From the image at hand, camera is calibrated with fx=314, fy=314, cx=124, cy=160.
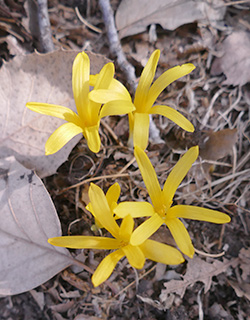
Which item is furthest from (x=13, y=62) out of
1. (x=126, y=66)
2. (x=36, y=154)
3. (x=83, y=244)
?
(x=83, y=244)

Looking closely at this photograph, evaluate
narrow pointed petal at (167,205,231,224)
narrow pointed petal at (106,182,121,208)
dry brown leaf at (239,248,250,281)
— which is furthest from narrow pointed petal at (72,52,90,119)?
dry brown leaf at (239,248,250,281)

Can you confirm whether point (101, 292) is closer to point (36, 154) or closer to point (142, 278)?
point (142, 278)

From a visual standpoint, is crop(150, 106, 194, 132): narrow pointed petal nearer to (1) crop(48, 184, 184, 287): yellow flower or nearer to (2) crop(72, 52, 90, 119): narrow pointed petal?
(2) crop(72, 52, 90, 119): narrow pointed petal

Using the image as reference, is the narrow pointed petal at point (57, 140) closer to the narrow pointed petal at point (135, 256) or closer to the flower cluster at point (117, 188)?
the flower cluster at point (117, 188)

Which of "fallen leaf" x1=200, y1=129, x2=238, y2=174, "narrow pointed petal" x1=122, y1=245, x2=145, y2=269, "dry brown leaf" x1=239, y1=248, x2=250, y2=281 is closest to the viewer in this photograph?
"narrow pointed petal" x1=122, y1=245, x2=145, y2=269

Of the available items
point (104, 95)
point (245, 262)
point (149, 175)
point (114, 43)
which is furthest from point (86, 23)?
point (245, 262)

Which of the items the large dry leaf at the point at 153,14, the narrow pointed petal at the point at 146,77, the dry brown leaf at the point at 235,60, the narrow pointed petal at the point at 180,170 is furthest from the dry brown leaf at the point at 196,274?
the large dry leaf at the point at 153,14
